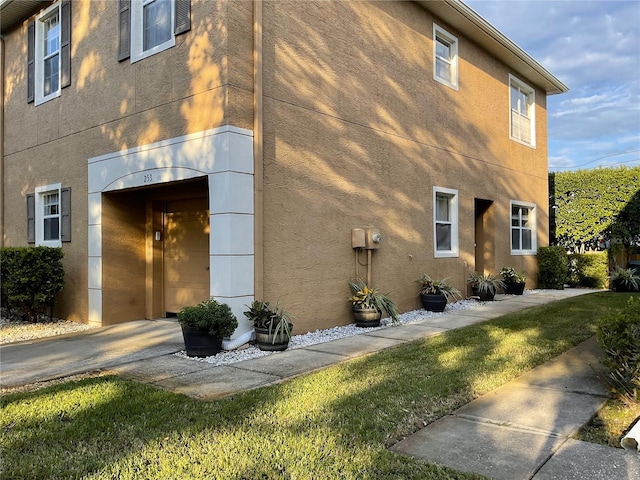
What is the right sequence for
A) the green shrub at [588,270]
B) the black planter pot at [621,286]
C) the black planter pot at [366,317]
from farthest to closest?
the green shrub at [588,270] → the black planter pot at [621,286] → the black planter pot at [366,317]

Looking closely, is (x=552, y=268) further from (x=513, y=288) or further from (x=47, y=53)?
(x=47, y=53)

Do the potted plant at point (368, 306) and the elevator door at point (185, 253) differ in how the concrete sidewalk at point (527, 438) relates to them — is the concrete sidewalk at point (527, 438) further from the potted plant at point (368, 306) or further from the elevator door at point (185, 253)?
the elevator door at point (185, 253)

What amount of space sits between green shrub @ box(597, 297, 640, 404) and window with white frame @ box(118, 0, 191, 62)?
6814 mm

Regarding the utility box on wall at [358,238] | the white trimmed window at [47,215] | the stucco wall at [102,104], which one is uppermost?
the stucco wall at [102,104]

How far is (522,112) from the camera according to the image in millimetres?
14273

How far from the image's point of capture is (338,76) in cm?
824

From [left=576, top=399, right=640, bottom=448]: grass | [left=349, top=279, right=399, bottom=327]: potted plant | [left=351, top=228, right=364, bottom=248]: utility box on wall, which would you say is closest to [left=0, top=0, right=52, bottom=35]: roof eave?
[left=351, top=228, right=364, bottom=248]: utility box on wall

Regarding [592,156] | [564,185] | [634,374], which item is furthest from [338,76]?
[592,156]

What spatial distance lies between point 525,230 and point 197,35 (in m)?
10.8

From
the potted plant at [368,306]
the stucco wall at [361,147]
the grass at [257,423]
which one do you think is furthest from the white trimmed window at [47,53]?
the grass at [257,423]

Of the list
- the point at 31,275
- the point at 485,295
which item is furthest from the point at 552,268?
the point at 31,275

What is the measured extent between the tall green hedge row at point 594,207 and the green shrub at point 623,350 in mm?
12596

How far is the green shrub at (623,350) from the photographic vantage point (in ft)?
13.4

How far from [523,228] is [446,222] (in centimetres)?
439
